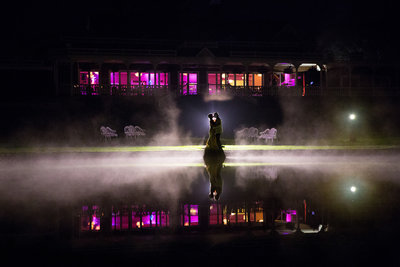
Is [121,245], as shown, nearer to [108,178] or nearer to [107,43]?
[108,178]

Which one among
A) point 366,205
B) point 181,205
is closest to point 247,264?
point 181,205

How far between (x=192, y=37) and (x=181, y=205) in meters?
34.2

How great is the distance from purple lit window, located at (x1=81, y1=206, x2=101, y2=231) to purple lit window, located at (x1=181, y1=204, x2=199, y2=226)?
1.40 m

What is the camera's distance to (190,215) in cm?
785

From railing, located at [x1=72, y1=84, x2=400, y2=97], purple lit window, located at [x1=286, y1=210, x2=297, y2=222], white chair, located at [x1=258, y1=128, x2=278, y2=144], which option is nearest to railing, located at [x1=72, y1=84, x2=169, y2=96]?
railing, located at [x1=72, y1=84, x2=400, y2=97]

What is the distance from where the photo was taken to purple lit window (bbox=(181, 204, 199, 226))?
735 cm

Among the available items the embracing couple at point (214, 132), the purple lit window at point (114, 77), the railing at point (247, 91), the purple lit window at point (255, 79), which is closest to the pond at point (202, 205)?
the embracing couple at point (214, 132)

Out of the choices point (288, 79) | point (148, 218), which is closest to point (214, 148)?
point (148, 218)

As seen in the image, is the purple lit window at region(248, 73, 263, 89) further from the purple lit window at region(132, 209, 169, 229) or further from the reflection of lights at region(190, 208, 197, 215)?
the purple lit window at region(132, 209, 169, 229)

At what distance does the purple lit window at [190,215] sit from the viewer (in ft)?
24.1

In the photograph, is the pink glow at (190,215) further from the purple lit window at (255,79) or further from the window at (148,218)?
the purple lit window at (255,79)

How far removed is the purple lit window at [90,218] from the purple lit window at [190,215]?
1.40 meters

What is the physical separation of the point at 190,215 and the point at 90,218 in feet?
5.54

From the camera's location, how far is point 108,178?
503 inches
